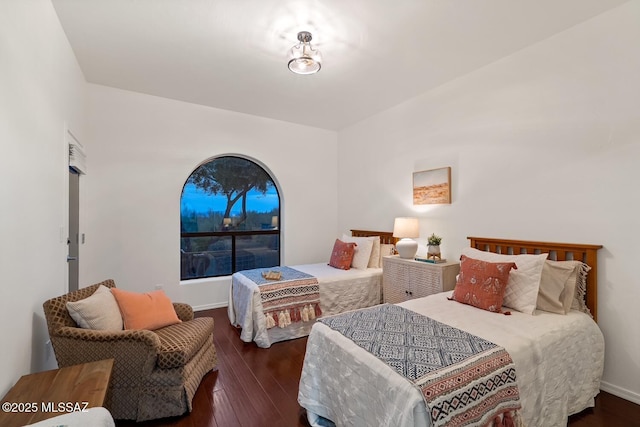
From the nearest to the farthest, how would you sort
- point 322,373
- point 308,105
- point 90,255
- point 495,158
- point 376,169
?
1. point 322,373
2. point 495,158
3. point 90,255
4. point 308,105
5. point 376,169

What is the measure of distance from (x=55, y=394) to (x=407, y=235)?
127 inches

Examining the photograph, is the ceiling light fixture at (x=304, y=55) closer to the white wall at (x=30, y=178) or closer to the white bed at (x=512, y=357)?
the white wall at (x=30, y=178)

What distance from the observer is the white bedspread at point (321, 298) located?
10.1ft

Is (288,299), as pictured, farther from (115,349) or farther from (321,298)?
(115,349)

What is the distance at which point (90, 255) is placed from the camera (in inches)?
136

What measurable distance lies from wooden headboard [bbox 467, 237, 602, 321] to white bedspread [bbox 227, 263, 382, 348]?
4.65ft

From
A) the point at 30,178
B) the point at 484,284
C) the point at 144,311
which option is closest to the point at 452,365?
the point at 484,284

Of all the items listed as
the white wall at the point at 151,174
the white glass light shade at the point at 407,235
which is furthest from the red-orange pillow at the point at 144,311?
the white glass light shade at the point at 407,235

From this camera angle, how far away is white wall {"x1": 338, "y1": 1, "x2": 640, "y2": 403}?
85.6 inches

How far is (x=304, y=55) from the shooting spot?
248 centimetres

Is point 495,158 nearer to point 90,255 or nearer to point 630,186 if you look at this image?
point 630,186

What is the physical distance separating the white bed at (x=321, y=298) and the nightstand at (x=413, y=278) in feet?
0.75

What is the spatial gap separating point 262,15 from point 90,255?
10.5ft

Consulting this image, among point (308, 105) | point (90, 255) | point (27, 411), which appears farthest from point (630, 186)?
point (90, 255)
